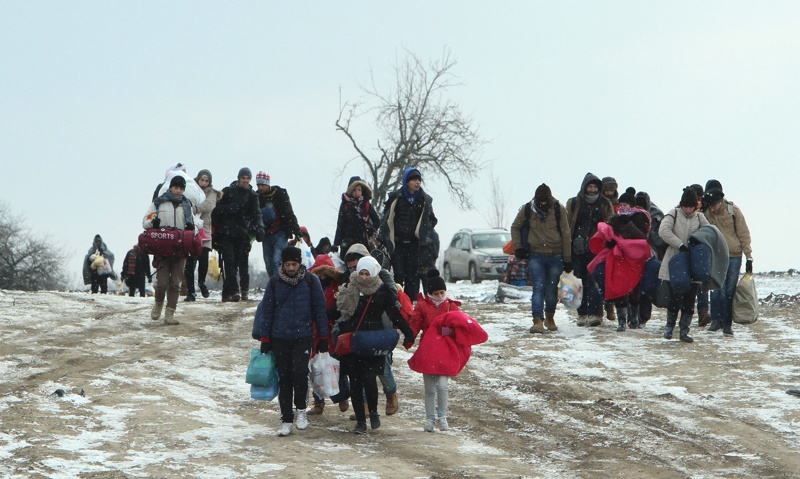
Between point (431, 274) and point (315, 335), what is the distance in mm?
1129

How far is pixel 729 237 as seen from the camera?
14.3 meters

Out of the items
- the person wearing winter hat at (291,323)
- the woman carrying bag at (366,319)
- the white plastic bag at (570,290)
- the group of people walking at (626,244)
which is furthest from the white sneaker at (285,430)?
the white plastic bag at (570,290)

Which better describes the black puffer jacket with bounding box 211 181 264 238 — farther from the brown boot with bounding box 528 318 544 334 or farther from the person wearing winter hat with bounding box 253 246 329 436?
the person wearing winter hat with bounding box 253 246 329 436

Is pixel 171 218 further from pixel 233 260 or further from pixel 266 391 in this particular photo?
pixel 266 391

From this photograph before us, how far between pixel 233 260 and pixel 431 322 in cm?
876

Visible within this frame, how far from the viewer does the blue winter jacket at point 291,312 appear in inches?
343

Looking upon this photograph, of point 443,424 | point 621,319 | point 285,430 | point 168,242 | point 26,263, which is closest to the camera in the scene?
point 285,430

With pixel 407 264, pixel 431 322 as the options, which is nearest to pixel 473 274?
pixel 407 264

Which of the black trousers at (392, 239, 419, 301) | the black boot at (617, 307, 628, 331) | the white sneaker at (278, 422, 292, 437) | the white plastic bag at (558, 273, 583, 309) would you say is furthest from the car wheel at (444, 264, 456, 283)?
the white sneaker at (278, 422, 292, 437)

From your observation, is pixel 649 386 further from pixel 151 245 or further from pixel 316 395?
pixel 151 245

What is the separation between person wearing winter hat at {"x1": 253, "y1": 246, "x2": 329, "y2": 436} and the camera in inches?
343

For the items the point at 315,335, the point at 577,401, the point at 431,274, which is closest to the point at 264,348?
the point at 315,335

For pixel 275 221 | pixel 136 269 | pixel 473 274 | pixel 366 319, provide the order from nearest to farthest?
pixel 366 319
pixel 275 221
pixel 136 269
pixel 473 274

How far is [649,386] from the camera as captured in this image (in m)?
10.8
